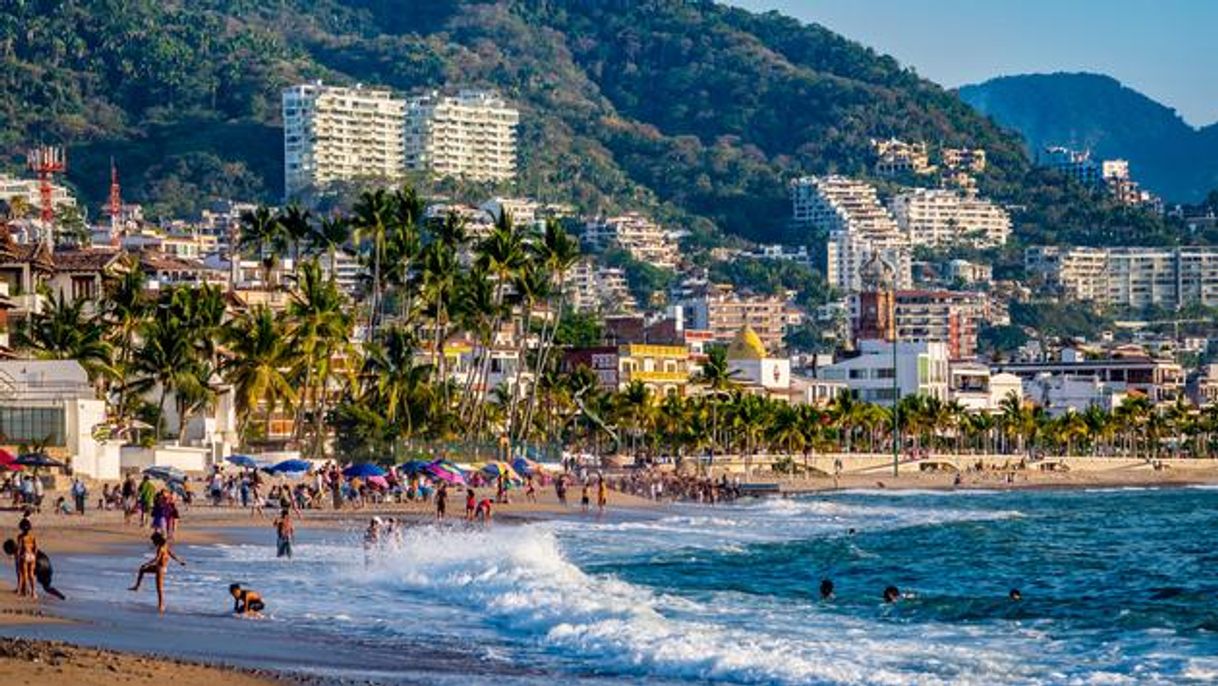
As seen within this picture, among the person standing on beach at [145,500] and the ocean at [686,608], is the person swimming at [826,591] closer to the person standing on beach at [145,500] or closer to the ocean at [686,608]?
the ocean at [686,608]

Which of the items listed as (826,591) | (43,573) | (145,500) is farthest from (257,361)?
(43,573)

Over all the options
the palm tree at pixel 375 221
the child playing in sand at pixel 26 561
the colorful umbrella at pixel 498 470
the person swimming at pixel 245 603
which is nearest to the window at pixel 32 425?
the colorful umbrella at pixel 498 470

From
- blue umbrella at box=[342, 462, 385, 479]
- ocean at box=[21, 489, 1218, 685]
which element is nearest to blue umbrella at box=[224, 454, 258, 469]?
blue umbrella at box=[342, 462, 385, 479]

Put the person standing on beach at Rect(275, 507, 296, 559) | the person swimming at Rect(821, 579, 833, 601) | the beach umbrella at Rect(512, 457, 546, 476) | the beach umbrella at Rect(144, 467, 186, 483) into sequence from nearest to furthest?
the person swimming at Rect(821, 579, 833, 601) < the person standing on beach at Rect(275, 507, 296, 559) < the beach umbrella at Rect(144, 467, 186, 483) < the beach umbrella at Rect(512, 457, 546, 476)

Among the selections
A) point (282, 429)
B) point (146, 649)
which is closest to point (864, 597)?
Answer: point (146, 649)

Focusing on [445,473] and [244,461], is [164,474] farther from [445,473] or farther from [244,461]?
[445,473]

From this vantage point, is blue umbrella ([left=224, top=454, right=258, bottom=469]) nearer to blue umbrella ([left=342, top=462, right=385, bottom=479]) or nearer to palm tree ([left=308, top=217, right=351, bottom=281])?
blue umbrella ([left=342, top=462, right=385, bottom=479])
